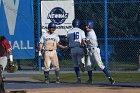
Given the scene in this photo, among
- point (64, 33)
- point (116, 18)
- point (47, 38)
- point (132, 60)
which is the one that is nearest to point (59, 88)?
point (47, 38)

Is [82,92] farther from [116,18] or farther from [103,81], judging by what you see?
[116,18]

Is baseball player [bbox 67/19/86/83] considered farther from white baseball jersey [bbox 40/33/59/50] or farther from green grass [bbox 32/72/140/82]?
green grass [bbox 32/72/140/82]

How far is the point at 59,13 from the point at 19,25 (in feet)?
6.09

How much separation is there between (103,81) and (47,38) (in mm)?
2540

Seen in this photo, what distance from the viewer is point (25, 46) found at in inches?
994

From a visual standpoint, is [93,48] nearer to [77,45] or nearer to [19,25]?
[77,45]

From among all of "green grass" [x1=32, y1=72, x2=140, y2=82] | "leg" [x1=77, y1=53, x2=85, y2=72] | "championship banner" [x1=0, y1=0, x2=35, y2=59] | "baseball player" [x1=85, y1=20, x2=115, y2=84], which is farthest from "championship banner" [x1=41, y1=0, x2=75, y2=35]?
"baseball player" [x1=85, y1=20, x2=115, y2=84]

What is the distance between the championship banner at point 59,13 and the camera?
25234 mm

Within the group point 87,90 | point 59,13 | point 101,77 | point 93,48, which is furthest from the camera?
point 59,13

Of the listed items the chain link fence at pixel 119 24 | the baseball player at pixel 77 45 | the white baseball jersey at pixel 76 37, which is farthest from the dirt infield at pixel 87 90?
the chain link fence at pixel 119 24

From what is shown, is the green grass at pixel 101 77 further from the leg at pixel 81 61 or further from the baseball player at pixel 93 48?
the baseball player at pixel 93 48

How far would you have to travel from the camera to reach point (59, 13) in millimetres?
25438

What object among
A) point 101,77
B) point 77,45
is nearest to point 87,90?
point 77,45

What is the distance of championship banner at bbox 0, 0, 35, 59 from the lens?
2525 cm
